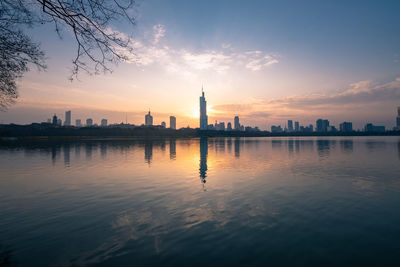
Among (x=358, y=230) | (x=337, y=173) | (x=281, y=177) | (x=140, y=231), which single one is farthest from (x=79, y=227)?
(x=337, y=173)

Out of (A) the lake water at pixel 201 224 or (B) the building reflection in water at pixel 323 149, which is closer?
(A) the lake water at pixel 201 224

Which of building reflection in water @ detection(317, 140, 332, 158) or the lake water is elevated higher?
the lake water

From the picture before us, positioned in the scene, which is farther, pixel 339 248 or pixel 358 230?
pixel 358 230

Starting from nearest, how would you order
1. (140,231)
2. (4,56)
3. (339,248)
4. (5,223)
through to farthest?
(4,56) → (339,248) → (140,231) → (5,223)

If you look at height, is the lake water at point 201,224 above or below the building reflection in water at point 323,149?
above

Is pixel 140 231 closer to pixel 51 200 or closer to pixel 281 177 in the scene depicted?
pixel 51 200

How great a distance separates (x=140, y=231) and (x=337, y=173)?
2381 centimetres

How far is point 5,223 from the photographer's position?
10508mm

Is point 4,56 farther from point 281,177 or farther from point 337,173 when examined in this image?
point 337,173

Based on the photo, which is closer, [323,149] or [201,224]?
[201,224]

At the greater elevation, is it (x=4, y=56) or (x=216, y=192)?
(x=4, y=56)

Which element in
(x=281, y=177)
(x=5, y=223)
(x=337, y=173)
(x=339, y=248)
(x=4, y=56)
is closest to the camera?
(x=4, y=56)

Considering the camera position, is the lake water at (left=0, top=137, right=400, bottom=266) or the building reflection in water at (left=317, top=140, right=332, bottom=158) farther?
the building reflection in water at (left=317, top=140, right=332, bottom=158)

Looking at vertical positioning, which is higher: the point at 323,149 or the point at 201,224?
the point at 201,224
